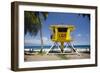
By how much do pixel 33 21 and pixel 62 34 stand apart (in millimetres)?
272

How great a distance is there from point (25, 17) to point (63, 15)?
0.32m

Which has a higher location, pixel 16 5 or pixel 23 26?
pixel 16 5

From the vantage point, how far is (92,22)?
201cm

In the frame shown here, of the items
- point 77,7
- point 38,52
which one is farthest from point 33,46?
point 77,7

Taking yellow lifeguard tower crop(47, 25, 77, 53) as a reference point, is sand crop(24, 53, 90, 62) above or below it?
below

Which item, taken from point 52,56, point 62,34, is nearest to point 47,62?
point 52,56

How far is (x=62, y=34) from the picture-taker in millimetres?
1908

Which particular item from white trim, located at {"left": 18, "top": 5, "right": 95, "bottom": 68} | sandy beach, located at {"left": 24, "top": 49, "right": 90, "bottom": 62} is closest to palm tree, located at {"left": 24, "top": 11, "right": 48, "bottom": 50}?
white trim, located at {"left": 18, "top": 5, "right": 95, "bottom": 68}

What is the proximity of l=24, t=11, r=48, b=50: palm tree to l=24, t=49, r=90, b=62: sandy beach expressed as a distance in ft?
0.55

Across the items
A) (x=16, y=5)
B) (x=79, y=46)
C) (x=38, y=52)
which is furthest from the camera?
(x=79, y=46)

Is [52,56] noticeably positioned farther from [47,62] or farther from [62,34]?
[62,34]

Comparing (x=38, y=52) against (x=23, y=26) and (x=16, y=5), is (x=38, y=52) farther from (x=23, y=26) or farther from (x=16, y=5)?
(x=16, y=5)

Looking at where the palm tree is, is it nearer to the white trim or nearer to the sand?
the white trim

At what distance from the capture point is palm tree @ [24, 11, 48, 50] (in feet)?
5.81
